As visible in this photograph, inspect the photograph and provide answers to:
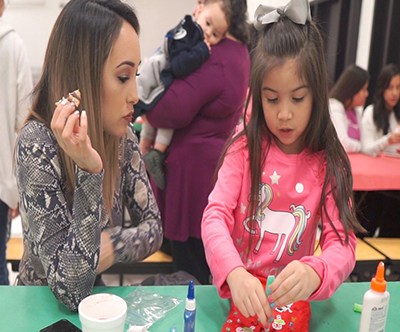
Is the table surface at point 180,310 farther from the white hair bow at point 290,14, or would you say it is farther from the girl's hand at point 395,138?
the girl's hand at point 395,138

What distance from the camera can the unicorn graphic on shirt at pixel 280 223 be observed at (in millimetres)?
1067

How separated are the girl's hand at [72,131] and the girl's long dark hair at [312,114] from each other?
1.43 ft

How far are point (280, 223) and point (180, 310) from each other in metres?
0.34

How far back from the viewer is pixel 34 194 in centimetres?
96

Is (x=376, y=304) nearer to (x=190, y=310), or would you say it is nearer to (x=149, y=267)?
(x=190, y=310)

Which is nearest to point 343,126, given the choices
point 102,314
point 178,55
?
point 178,55

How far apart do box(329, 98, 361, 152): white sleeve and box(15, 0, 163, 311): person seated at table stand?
2.23 meters

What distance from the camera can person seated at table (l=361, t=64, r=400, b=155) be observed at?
3207mm

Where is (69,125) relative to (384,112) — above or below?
above

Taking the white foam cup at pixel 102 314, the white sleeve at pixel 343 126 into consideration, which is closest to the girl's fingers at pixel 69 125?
the white foam cup at pixel 102 314

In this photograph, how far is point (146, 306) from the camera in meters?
0.94

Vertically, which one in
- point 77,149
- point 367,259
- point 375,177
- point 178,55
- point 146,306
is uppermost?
point 178,55

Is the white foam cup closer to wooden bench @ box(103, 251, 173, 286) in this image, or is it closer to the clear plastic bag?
the clear plastic bag

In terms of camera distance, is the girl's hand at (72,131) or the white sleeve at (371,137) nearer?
the girl's hand at (72,131)
